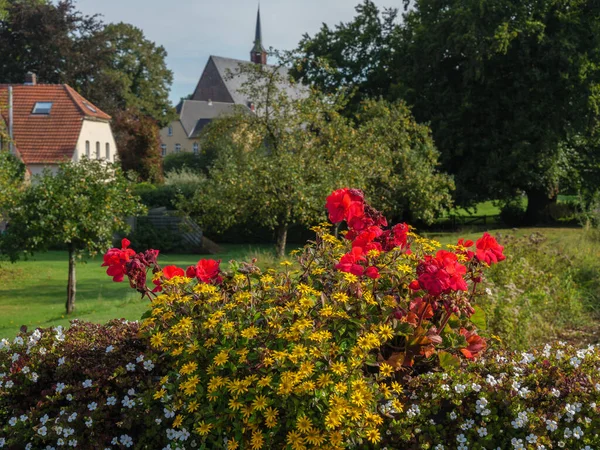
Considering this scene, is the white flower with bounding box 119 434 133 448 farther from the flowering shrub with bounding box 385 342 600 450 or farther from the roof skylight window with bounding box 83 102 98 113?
the roof skylight window with bounding box 83 102 98 113

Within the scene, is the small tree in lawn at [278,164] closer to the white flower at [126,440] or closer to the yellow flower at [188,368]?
the white flower at [126,440]

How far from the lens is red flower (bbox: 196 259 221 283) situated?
3.43 m

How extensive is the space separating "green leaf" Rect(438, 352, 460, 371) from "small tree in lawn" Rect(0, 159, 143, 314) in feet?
30.1

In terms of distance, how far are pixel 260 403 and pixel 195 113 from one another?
227 feet

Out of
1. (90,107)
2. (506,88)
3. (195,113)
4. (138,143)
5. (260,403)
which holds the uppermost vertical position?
(195,113)

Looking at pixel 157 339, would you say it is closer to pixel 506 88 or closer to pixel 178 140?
pixel 506 88

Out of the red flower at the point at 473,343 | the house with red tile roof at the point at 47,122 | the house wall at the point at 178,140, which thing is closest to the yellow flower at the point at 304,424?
the red flower at the point at 473,343

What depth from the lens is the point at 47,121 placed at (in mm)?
33094

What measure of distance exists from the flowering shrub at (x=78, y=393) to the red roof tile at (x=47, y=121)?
30374mm

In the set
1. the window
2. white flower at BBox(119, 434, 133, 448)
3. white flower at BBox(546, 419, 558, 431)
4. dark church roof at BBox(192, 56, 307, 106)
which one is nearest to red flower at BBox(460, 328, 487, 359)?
white flower at BBox(546, 419, 558, 431)

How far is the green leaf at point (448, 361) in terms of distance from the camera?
3219 millimetres

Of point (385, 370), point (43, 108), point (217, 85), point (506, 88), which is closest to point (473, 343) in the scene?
point (385, 370)

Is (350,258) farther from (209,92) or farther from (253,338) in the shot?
(209,92)

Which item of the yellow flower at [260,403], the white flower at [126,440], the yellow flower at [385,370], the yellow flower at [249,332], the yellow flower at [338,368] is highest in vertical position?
the yellow flower at [249,332]
